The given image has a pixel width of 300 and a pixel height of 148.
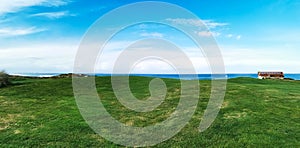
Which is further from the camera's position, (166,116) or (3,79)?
(3,79)

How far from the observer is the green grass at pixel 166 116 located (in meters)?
19.4

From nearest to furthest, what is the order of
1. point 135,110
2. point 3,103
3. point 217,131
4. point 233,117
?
1. point 217,131
2. point 233,117
3. point 135,110
4. point 3,103

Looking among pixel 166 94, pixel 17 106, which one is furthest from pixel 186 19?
pixel 17 106

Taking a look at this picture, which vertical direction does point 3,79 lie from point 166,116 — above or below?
above

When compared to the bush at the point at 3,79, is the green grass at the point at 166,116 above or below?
below

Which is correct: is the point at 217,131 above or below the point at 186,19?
below

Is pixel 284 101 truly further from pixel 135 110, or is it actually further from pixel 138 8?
pixel 138 8

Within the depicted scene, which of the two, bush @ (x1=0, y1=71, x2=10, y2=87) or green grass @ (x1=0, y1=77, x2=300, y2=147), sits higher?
bush @ (x1=0, y1=71, x2=10, y2=87)

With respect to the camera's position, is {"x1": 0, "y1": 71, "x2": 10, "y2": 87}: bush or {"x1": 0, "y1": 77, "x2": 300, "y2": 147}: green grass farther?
{"x1": 0, "y1": 71, "x2": 10, "y2": 87}: bush

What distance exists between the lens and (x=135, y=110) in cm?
2761

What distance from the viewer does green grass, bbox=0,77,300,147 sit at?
1939cm

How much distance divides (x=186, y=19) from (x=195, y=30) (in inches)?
42.3

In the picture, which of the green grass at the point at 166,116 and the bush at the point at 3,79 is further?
the bush at the point at 3,79

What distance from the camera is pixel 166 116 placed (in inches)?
976
